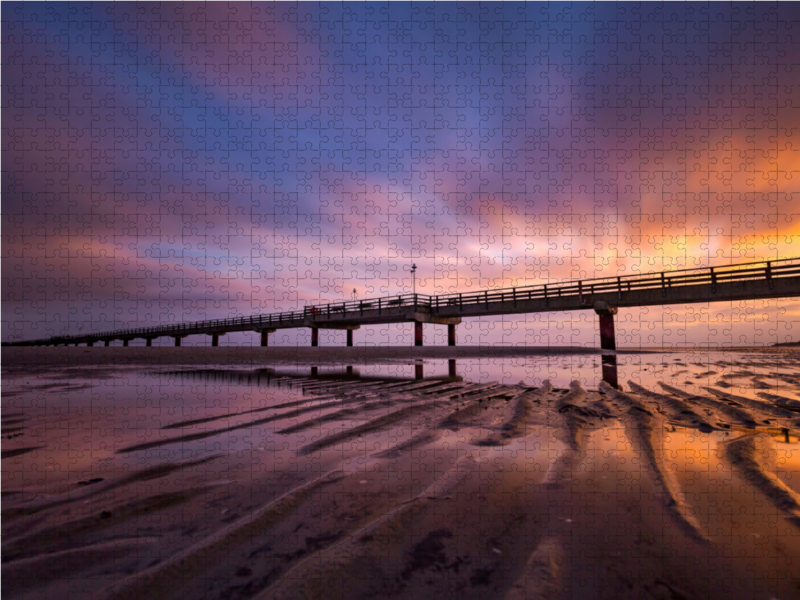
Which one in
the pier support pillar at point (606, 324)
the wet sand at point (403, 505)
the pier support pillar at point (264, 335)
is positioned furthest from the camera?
the pier support pillar at point (264, 335)

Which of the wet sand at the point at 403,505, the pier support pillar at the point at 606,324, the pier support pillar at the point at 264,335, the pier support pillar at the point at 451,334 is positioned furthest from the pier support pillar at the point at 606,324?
the pier support pillar at the point at 264,335

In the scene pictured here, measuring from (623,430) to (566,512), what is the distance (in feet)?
9.10

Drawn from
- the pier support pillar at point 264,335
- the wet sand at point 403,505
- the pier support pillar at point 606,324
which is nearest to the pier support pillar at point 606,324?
the pier support pillar at point 606,324

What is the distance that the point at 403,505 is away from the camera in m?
2.64

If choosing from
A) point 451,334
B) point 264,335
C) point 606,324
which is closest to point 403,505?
point 606,324

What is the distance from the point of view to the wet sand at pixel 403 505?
6.06 feet

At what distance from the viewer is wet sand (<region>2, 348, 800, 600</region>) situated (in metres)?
1.85

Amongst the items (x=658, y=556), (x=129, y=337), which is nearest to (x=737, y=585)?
(x=658, y=556)

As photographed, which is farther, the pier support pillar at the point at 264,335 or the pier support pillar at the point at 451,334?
the pier support pillar at the point at 264,335

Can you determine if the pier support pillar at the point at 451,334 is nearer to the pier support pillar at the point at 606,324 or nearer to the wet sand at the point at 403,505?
the pier support pillar at the point at 606,324

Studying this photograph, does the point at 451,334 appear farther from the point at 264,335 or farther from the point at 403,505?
the point at 403,505

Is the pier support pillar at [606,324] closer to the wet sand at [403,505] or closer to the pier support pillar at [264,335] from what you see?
the wet sand at [403,505]

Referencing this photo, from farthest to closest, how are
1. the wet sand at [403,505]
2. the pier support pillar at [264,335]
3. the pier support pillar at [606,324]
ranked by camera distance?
the pier support pillar at [264,335], the pier support pillar at [606,324], the wet sand at [403,505]

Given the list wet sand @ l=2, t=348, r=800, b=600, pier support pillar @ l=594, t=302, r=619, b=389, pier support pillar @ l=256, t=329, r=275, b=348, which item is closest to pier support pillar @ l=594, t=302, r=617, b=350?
pier support pillar @ l=594, t=302, r=619, b=389
